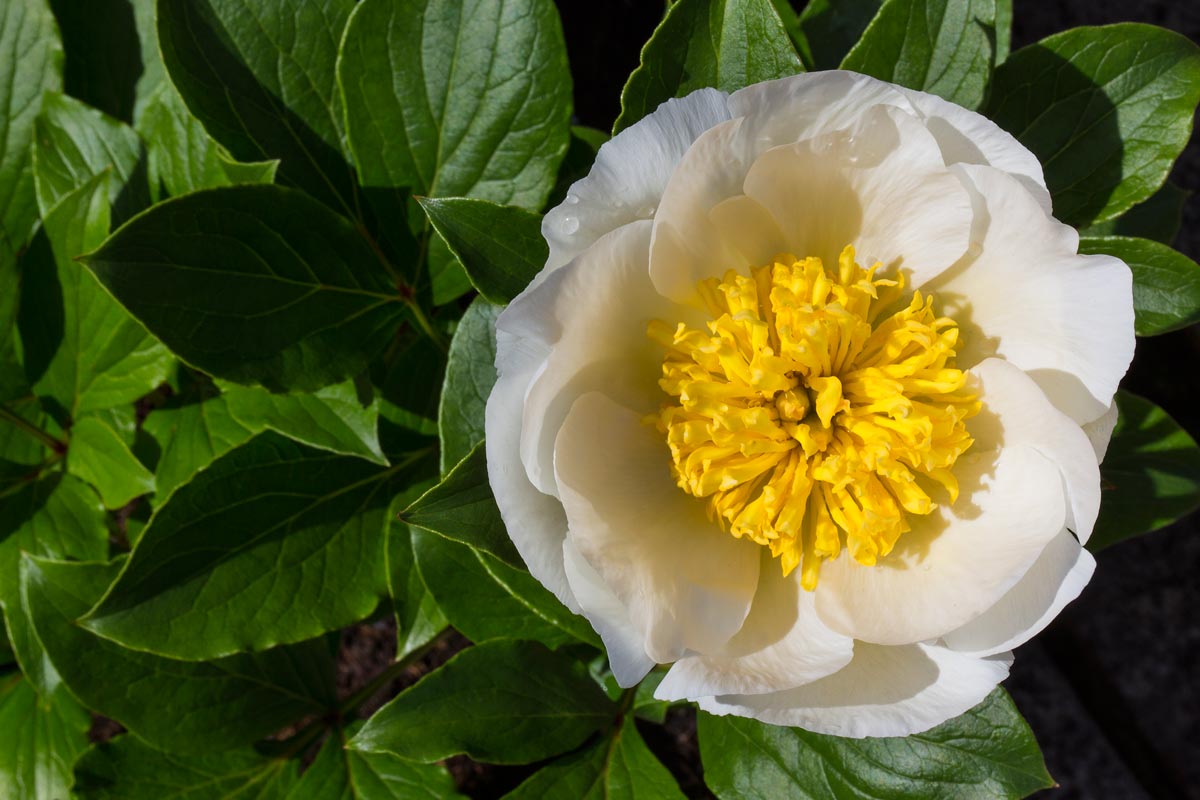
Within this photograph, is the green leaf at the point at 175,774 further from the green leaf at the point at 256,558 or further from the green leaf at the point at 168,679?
the green leaf at the point at 256,558

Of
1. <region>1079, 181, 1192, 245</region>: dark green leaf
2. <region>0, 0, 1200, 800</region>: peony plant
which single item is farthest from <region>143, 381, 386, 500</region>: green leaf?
<region>1079, 181, 1192, 245</region>: dark green leaf

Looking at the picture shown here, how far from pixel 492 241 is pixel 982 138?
36 cm

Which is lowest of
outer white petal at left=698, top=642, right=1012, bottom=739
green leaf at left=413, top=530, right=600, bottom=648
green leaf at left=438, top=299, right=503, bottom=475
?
green leaf at left=413, top=530, right=600, bottom=648

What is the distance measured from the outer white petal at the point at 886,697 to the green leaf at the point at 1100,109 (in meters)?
0.45

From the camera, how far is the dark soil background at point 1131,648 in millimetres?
1704

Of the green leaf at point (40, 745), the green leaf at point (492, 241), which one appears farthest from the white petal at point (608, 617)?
the green leaf at point (40, 745)

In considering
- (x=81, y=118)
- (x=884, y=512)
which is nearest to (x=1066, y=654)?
(x=884, y=512)

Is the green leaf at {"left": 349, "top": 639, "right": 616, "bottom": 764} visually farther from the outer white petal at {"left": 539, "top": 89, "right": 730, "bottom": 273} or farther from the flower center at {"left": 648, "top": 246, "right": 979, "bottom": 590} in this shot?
the outer white petal at {"left": 539, "top": 89, "right": 730, "bottom": 273}

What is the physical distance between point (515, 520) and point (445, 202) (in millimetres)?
250

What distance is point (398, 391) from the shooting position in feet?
3.60

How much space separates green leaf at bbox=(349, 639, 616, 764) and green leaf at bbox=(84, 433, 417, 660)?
7.3 inches

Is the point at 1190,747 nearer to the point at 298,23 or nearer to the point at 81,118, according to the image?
the point at 298,23

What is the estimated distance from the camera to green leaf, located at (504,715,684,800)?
1007mm

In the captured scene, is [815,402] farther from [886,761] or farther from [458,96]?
[458,96]
